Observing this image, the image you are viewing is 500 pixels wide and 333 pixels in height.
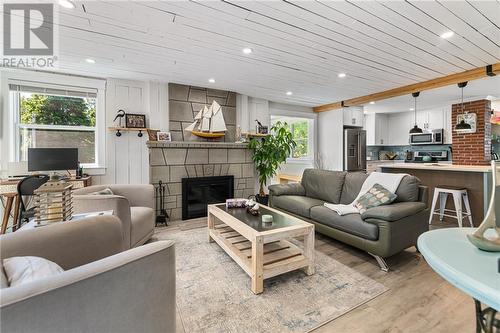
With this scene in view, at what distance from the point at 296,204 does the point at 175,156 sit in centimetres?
223

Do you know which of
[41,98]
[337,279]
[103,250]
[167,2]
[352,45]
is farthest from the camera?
[41,98]

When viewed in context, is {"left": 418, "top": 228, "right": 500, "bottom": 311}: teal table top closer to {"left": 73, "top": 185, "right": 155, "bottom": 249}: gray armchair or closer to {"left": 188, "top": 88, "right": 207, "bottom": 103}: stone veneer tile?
{"left": 73, "top": 185, "right": 155, "bottom": 249}: gray armchair

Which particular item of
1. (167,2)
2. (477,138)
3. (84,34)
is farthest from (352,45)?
(477,138)

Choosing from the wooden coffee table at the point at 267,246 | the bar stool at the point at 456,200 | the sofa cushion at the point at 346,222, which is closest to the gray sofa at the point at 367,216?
the sofa cushion at the point at 346,222

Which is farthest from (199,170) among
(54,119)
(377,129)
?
(377,129)

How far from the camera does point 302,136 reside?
6410mm

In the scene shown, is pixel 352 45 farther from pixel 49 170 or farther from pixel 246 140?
pixel 49 170

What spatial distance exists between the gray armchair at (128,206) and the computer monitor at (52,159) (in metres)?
1.07

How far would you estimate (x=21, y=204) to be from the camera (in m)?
2.76

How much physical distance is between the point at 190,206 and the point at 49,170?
6.80 ft

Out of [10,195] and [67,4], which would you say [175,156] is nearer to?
[10,195]

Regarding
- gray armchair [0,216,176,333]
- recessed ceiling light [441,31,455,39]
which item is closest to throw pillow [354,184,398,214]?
recessed ceiling light [441,31,455,39]

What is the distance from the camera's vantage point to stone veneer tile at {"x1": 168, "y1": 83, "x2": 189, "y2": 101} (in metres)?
3.88

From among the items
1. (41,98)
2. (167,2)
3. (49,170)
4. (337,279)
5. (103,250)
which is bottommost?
(337,279)
